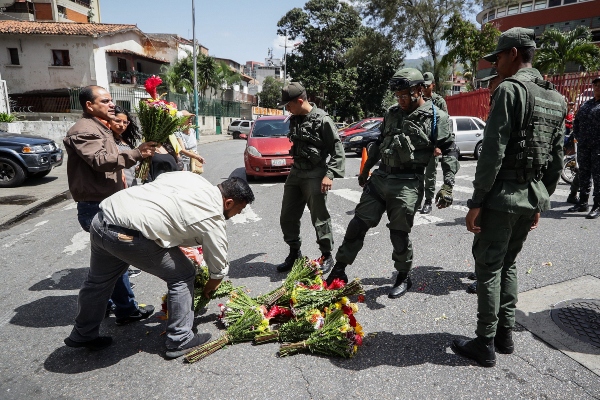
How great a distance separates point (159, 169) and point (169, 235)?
2.20m

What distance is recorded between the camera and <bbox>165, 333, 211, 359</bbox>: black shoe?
2.79 meters

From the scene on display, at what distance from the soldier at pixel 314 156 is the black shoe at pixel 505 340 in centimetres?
188

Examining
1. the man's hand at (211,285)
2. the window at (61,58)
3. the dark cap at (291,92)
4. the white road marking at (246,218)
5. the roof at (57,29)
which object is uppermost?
the roof at (57,29)

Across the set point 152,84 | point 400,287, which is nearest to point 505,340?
point 400,287

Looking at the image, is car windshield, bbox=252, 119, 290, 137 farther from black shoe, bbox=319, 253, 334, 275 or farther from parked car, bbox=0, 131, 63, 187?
black shoe, bbox=319, 253, 334, 275

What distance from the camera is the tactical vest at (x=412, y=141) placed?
3416 mm

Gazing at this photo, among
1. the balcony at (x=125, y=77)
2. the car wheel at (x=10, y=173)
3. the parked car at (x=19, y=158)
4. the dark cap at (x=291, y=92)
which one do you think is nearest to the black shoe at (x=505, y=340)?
the dark cap at (x=291, y=92)

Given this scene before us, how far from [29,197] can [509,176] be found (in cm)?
926

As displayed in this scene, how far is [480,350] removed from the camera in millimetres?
2668

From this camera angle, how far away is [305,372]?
2662 mm

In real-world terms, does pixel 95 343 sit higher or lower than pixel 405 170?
lower

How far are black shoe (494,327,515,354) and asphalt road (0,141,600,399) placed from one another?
0.06 meters

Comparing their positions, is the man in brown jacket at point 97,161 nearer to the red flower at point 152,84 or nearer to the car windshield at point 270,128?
the red flower at point 152,84

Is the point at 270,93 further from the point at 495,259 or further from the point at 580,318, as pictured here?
the point at 495,259
